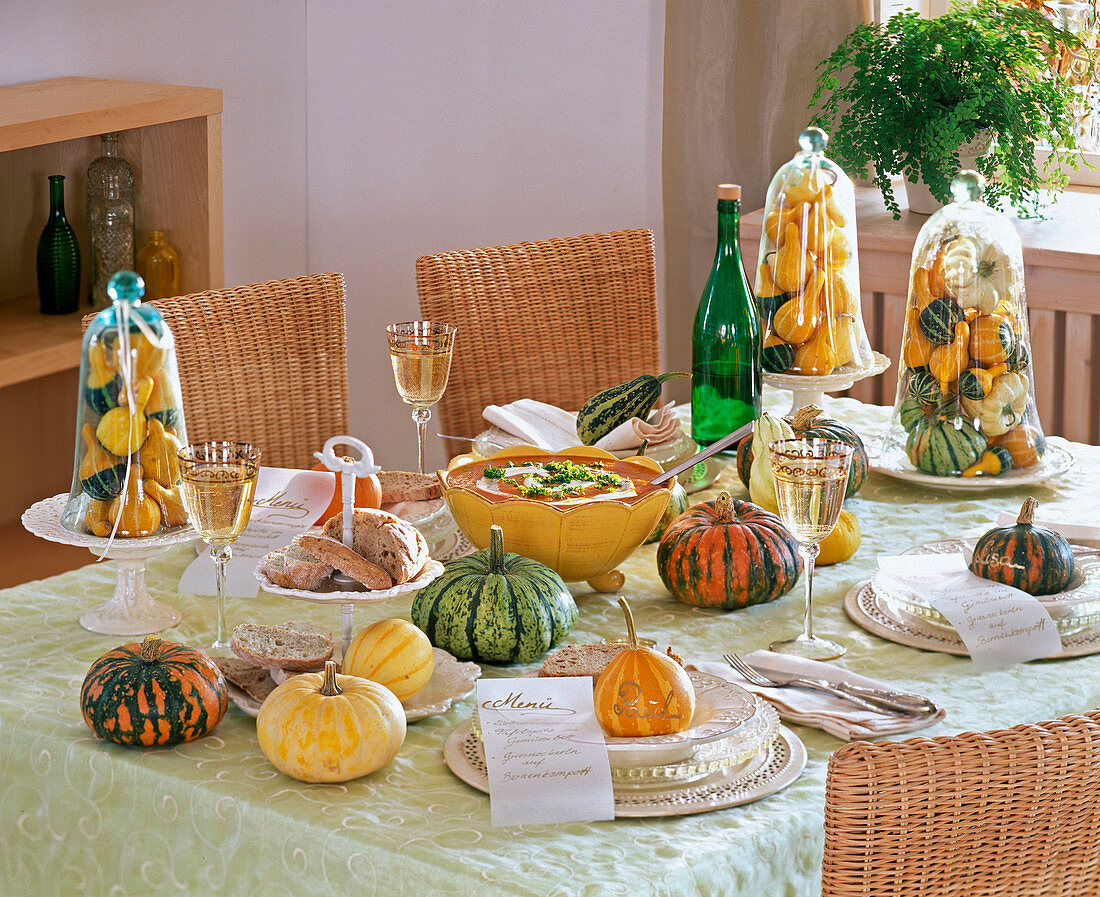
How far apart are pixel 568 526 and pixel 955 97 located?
5.16ft

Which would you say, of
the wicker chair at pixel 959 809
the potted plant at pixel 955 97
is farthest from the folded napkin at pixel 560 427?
the potted plant at pixel 955 97

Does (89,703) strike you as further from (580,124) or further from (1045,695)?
(580,124)

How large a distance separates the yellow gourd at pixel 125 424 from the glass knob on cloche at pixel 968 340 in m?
0.90

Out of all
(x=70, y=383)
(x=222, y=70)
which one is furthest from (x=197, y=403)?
(x=222, y=70)

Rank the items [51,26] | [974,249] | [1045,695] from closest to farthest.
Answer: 1. [1045,695]
2. [974,249]
3. [51,26]

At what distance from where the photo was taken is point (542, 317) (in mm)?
2404

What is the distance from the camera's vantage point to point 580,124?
10.6ft

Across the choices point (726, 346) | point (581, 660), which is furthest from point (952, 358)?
point (581, 660)

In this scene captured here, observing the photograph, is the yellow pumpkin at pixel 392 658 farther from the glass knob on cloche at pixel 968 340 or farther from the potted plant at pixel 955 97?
the potted plant at pixel 955 97

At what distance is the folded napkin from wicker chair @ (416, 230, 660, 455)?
44cm

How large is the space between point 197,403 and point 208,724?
0.98 metres

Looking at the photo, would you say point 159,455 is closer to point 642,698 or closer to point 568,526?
point 568,526

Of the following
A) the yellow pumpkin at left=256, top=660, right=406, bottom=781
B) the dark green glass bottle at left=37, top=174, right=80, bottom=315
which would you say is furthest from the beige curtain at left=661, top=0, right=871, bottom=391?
the yellow pumpkin at left=256, top=660, right=406, bottom=781

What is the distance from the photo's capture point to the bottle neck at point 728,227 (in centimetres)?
170
